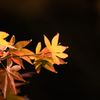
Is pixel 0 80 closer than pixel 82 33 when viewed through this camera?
Yes

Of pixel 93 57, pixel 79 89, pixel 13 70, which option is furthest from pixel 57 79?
pixel 13 70

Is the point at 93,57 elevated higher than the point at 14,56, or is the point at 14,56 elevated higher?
the point at 14,56

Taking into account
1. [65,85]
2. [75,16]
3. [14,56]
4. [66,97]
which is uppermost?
[75,16]

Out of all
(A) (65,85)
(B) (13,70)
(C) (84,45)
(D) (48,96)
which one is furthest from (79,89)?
(B) (13,70)

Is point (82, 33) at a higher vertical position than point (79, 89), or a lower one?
higher

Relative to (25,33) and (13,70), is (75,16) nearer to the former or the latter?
(25,33)

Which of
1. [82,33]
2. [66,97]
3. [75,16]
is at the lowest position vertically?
[66,97]

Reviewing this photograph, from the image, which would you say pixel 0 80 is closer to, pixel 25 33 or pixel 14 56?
pixel 14 56

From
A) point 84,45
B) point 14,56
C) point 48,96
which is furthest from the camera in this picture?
point 84,45

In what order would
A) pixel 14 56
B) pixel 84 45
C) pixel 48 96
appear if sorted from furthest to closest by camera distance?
pixel 84 45, pixel 48 96, pixel 14 56
